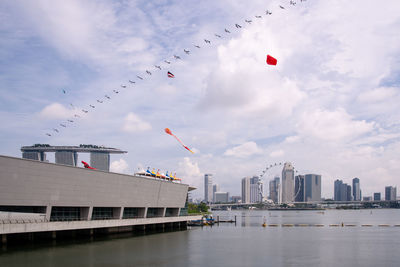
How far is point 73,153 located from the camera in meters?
182

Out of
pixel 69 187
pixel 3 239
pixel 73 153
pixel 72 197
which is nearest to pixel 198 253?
pixel 72 197

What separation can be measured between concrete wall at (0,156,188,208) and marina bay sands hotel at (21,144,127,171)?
92.3 meters

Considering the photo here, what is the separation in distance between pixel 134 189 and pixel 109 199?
24.6ft

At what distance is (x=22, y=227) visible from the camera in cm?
5356

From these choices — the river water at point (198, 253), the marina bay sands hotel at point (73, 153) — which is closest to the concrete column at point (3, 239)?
the river water at point (198, 253)

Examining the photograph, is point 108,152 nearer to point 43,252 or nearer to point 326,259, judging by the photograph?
point 43,252

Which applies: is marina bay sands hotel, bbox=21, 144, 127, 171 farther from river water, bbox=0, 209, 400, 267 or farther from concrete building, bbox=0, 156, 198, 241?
river water, bbox=0, 209, 400, 267

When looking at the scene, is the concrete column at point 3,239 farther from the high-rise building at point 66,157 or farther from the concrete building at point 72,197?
the high-rise building at point 66,157

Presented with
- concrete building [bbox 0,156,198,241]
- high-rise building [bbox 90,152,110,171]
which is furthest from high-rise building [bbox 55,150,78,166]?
concrete building [bbox 0,156,198,241]

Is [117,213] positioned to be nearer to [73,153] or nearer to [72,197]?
[72,197]

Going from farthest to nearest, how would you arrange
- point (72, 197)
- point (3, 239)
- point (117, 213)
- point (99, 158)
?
1. point (99, 158)
2. point (117, 213)
3. point (72, 197)
4. point (3, 239)

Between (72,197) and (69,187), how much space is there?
2.02 metres

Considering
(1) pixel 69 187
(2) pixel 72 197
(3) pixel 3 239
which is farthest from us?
(2) pixel 72 197

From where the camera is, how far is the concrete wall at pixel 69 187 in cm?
5303
